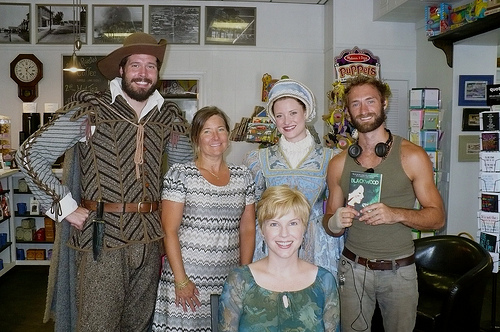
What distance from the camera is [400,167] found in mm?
2201

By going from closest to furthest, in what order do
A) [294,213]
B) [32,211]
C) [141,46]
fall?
[294,213] < [141,46] < [32,211]

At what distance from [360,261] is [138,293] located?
997 mm

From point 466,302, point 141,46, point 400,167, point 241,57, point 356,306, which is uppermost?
point 241,57

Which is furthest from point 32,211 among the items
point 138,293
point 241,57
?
point 138,293

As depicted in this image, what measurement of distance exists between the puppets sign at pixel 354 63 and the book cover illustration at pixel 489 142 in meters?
2.27

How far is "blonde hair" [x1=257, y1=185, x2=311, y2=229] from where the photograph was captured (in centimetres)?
186

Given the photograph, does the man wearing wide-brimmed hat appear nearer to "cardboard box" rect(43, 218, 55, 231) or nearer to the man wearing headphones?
the man wearing headphones

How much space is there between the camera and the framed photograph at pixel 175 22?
22.5 feet

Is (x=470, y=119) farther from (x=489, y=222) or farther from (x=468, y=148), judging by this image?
(x=489, y=222)

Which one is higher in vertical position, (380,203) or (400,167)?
(400,167)

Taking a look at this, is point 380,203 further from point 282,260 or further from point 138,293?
point 138,293

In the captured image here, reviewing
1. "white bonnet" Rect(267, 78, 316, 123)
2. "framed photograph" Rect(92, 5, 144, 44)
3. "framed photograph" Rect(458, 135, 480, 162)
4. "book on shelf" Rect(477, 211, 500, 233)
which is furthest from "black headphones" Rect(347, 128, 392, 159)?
"framed photograph" Rect(92, 5, 144, 44)

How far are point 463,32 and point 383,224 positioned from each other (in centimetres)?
320

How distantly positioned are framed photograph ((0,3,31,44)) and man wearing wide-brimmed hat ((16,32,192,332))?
511cm
